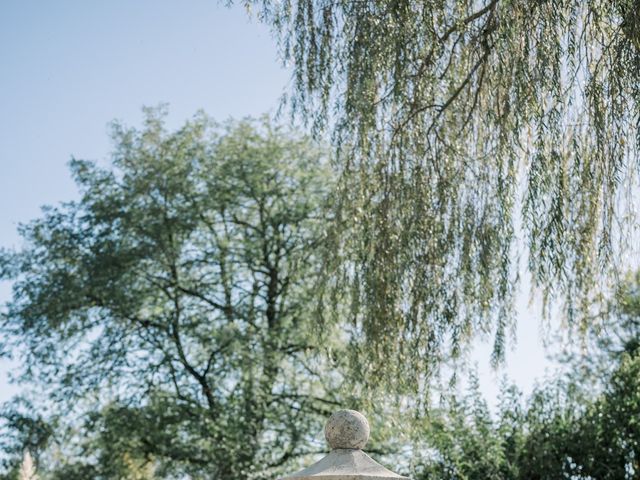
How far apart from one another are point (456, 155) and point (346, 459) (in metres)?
3.59

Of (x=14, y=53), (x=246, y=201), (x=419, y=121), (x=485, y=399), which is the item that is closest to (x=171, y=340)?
(x=246, y=201)

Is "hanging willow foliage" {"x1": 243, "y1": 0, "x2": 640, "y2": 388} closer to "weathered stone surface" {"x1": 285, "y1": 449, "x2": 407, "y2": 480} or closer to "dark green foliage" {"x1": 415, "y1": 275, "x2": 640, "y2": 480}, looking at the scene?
"weathered stone surface" {"x1": 285, "y1": 449, "x2": 407, "y2": 480}

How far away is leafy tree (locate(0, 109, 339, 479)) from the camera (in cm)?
1504

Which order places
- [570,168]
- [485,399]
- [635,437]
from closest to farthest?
[570,168] < [635,437] < [485,399]

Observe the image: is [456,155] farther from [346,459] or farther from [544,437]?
[544,437]

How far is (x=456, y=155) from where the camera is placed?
20.7 feet

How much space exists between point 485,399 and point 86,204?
28.8 ft

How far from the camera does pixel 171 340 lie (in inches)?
625

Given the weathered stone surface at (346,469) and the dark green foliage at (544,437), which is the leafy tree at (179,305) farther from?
the weathered stone surface at (346,469)

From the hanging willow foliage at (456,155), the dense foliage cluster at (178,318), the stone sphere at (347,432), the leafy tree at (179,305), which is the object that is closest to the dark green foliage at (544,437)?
the hanging willow foliage at (456,155)

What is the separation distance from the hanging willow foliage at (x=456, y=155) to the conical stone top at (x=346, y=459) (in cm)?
278

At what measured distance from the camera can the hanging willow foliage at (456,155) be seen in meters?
5.53

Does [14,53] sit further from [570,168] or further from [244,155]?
[570,168]

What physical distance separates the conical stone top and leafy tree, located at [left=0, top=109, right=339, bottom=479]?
11.5 m
